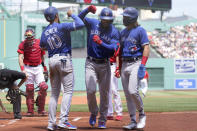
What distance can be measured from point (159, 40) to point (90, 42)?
33666mm

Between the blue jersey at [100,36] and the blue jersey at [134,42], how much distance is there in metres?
0.19

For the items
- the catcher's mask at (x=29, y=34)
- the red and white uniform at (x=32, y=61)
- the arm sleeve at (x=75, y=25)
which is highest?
the arm sleeve at (x=75, y=25)

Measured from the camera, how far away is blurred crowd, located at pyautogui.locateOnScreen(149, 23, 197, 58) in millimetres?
37406

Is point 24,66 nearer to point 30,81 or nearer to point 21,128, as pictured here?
point 30,81

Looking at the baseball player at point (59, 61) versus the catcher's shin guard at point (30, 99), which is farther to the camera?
the catcher's shin guard at point (30, 99)

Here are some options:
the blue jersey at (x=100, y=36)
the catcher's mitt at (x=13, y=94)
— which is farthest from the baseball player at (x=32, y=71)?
the blue jersey at (x=100, y=36)

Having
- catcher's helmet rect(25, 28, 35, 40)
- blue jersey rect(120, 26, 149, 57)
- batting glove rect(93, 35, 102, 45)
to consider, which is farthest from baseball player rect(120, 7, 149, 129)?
catcher's helmet rect(25, 28, 35, 40)

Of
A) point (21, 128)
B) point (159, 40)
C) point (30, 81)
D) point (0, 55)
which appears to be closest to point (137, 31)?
point (21, 128)

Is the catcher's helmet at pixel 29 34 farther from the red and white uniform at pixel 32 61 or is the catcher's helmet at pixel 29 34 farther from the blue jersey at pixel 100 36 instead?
the blue jersey at pixel 100 36

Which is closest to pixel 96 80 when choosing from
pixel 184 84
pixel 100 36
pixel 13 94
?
pixel 100 36

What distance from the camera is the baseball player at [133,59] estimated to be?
7.12 m

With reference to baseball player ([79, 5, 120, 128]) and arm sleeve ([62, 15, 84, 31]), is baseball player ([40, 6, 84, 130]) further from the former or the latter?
baseball player ([79, 5, 120, 128])

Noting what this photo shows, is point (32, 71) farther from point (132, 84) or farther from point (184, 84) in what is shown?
point (184, 84)

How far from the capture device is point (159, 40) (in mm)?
40344
